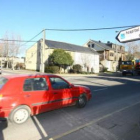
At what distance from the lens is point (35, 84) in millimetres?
5453

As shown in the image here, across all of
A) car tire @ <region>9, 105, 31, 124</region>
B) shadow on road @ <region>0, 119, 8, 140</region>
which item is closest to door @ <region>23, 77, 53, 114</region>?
car tire @ <region>9, 105, 31, 124</region>

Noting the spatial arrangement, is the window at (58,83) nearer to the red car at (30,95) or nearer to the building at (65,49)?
the red car at (30,95)

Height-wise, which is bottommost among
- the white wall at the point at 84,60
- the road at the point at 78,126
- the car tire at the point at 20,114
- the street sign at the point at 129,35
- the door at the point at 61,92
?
the road at the point at 78,126

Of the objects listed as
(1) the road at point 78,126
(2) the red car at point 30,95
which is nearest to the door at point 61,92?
(2) the red car at point 30,95

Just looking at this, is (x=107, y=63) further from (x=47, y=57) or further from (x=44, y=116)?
(x=44, y=116)

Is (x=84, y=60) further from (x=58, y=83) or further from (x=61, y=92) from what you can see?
(x=61, y=92)

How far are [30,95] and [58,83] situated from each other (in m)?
1.41

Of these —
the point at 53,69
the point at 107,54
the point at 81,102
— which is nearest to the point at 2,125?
the point at 81,102

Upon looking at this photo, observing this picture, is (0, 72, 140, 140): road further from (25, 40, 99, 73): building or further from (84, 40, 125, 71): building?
(84, 40, 125, 71): building

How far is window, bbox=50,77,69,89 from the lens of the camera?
5997 mm

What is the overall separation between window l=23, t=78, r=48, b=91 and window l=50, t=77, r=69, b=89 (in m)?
0.37

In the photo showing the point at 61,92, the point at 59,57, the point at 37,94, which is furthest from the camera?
the point at 59,57

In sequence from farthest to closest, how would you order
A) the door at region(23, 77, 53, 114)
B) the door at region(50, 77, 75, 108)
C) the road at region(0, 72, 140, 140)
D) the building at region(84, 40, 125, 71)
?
1. the building at region(84, 40, 125, 71)
2. the door at region(50, 77, 75, 108)
3. the door at region(23, 77, 53, 114)
4. the road at region(0, 72, 140, 140)

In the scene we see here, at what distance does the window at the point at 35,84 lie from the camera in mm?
5238
